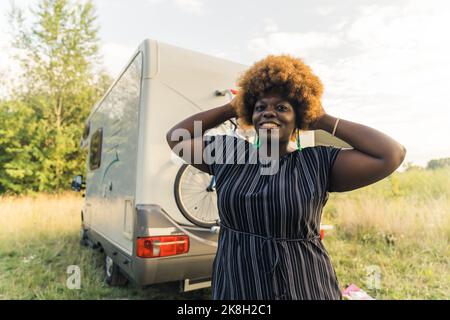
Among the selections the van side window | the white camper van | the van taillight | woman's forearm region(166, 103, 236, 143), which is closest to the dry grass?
the van side window

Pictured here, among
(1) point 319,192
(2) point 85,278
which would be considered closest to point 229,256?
(1) point 319,192

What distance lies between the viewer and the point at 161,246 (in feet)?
8.96

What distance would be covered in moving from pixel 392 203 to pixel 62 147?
39.2ft

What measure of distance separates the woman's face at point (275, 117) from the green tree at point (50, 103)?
42.2 feet

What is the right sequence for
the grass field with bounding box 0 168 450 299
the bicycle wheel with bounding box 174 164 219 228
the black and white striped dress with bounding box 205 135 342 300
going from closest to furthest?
the black and white striped dress with bounding box 205 135 342 300, the bicycle wheel with bounding box 174 164 219 228, the grass field with bounding box 0 168 450 299

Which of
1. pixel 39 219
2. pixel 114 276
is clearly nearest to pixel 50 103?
pixel 39 219

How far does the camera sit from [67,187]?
508 inches

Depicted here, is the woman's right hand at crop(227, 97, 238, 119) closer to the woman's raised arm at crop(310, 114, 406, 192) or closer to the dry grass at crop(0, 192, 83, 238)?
the woman's raised arm at crop(310, 114, 406, 192)

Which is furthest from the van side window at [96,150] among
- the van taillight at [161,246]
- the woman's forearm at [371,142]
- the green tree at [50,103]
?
the green tree at [50,103]

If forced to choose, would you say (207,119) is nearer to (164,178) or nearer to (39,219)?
(164,178)

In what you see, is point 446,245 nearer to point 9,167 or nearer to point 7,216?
point 7,216

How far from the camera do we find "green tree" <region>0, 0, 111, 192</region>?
1214 cm

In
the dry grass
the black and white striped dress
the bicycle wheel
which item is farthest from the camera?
the dry grass

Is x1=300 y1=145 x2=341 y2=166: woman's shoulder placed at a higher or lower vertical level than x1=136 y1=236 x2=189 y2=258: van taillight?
higher
